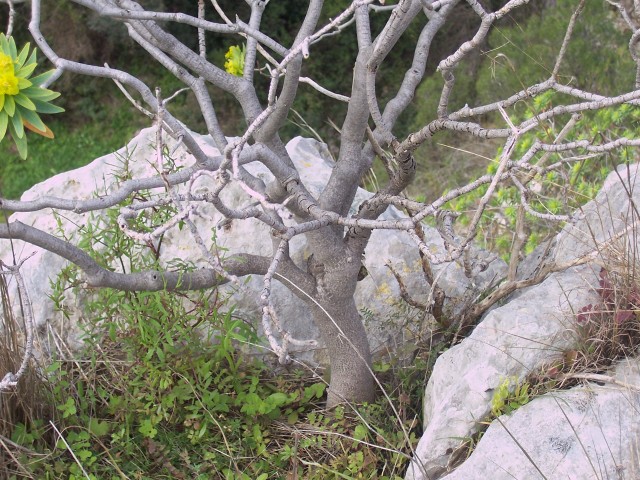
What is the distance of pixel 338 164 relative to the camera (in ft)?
8.14

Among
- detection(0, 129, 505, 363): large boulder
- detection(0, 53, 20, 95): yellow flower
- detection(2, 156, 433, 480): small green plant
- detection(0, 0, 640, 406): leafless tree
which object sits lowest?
detection(2, 156, 433, 480): small green plant

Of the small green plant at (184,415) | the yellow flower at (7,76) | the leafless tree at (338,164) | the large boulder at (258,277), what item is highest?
the yellow flower at (7,76)

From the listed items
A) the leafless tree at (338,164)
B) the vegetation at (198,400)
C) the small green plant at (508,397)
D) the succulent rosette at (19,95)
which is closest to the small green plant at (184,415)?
the vegetation at (198,400)

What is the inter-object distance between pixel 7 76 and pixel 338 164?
1.10 metres

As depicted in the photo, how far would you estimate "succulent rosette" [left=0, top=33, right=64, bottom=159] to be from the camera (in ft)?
5.57

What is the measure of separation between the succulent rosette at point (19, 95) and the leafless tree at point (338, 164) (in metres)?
0.12

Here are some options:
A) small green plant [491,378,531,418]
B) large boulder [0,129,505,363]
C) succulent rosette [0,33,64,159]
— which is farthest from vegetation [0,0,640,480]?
succulent rosette [0,33,64,159]

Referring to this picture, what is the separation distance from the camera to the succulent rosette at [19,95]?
1.70 meters

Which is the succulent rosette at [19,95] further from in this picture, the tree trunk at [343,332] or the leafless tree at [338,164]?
the tree trunk at [343,332]

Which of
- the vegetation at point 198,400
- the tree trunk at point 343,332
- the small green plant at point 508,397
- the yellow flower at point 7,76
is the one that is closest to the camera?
the yellow flower at point 7,76

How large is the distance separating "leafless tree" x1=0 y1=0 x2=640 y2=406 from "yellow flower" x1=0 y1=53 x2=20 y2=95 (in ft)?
0.64

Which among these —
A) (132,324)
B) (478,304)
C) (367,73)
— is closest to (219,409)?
(132,324)

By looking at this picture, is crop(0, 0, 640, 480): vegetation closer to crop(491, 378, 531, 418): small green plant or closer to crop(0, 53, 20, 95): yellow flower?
crop(491, 378, 531, 418): small green plant

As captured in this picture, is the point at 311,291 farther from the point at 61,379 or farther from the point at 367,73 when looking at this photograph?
the point at 61,379
